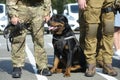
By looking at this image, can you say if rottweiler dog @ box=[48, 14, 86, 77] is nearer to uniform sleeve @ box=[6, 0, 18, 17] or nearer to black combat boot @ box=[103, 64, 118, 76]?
black combat boot @ box=[103, 64, 118, 76]

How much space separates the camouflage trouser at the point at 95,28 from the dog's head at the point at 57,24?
1.26 ft

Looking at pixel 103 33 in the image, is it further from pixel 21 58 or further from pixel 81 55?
pixel 21 58

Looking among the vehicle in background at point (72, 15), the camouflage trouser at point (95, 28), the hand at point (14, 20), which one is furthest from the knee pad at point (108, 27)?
the vehicle in background at point (72, 15)

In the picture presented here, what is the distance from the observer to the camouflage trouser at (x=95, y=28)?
7848 millimetres

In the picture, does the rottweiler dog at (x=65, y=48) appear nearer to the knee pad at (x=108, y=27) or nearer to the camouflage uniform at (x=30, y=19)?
the camouflage uniform at (x=30, y=19)

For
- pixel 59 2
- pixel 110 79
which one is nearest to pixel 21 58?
pixel 110 79

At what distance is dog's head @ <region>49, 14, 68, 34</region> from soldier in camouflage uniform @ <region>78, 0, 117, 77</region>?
1.26 feet

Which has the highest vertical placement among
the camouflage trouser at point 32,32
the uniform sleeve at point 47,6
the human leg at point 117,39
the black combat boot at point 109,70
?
the uniform sleeve at point 47,6

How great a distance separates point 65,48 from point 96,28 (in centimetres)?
69

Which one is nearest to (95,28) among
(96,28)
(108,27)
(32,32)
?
(96,28)

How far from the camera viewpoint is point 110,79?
779 cm

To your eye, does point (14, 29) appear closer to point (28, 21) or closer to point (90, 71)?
point (28, 21)

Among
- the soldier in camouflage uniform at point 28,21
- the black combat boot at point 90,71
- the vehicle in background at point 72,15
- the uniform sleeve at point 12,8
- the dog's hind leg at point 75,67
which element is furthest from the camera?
the vehicle in background at point 72,15

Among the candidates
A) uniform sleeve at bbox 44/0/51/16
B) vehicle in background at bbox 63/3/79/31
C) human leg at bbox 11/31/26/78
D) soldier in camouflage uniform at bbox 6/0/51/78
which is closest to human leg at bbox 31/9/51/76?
soldier in camouflage uniform at bbox 6/0/51/78
